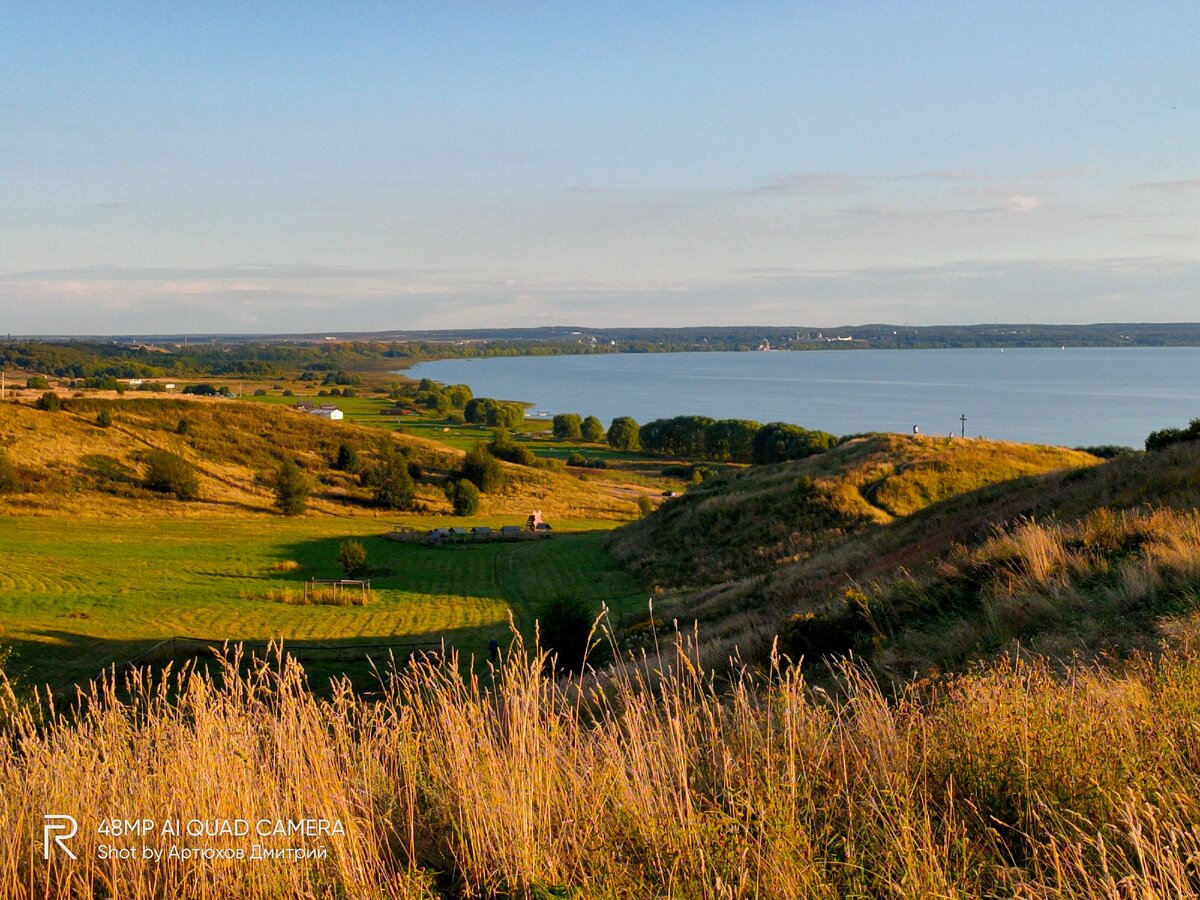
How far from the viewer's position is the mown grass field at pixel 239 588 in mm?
24641

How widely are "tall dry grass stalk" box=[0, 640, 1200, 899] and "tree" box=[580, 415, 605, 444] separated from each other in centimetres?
12239

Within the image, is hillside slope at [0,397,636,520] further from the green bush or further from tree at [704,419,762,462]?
the green bush

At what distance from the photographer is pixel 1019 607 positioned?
813 centimetres

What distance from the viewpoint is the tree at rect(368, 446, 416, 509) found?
67625 millimetres

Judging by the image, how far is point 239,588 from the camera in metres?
35.2

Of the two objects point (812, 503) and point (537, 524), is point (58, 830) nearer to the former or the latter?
point (812, 503)

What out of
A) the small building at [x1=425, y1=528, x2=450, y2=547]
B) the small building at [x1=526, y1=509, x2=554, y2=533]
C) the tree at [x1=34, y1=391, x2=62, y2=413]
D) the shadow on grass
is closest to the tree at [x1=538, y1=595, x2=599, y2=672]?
the shadow on grass

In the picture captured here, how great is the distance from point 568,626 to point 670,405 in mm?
154578

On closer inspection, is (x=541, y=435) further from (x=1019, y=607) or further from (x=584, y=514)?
(x=1019, y=607)

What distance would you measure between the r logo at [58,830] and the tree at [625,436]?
11599 cm

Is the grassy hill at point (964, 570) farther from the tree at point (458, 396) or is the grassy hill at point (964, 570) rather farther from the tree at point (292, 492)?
the tree at point (458, 396)

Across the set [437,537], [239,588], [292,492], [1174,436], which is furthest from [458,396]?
[1174,436]

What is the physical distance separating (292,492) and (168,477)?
8.21 m

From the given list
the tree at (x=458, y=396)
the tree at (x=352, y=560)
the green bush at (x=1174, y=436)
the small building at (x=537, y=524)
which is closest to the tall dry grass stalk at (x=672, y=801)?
the green bush at (x=1174, y=436)
